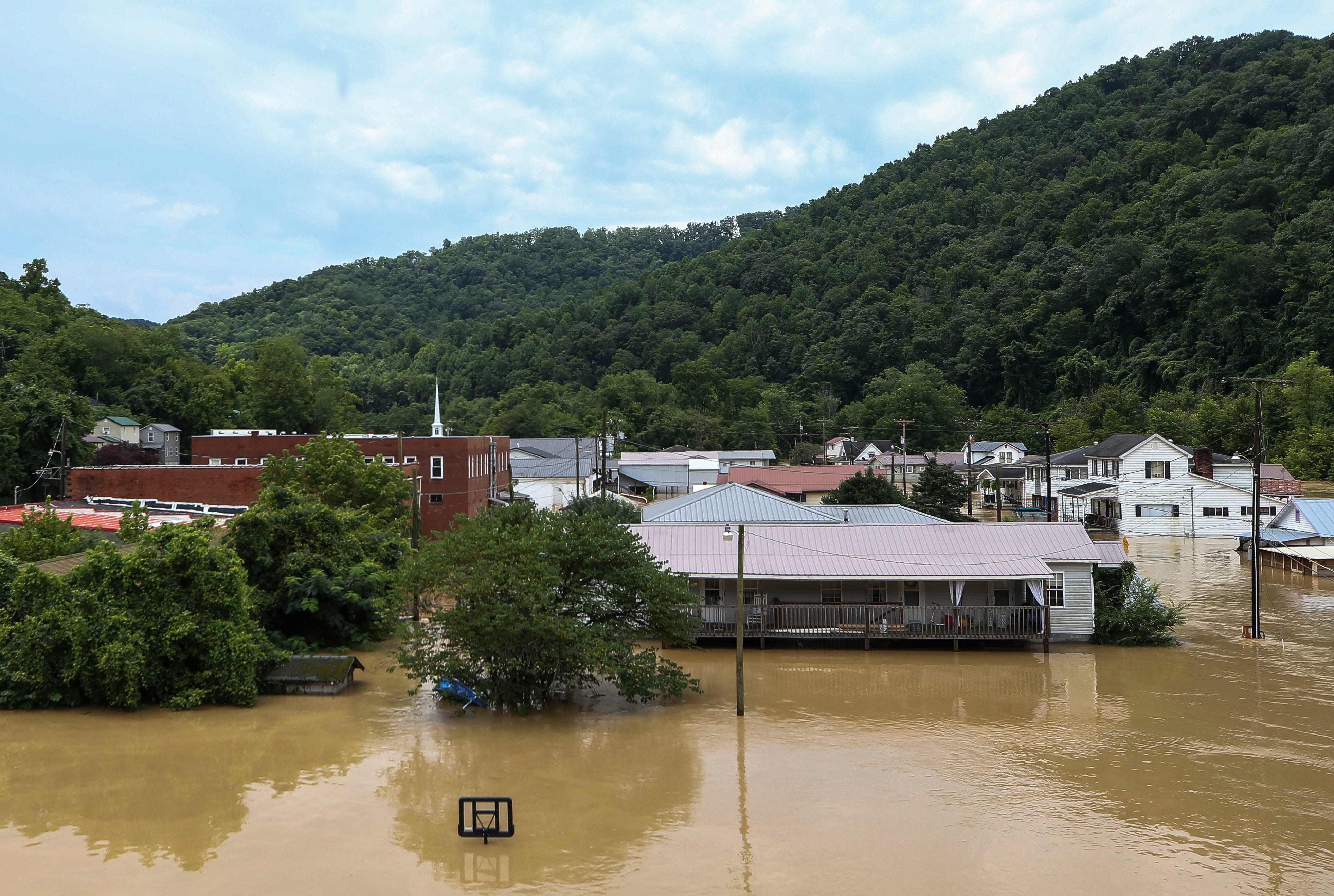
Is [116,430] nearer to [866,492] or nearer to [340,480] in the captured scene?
[340,480]

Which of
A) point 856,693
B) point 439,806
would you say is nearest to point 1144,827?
point 856,693

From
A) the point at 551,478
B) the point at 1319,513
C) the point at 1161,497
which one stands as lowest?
the point at 1319,513

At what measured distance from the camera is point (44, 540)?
1166 inches

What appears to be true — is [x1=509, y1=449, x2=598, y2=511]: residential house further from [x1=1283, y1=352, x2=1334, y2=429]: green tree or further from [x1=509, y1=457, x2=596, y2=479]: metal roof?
[x1=1283, y1=352, x2=1334, y2=429]: green tree

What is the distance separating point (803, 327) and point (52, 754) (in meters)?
131

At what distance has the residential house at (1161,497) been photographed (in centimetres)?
5781

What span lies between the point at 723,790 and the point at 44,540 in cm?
2355

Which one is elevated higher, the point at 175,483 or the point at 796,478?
the point at 796,478

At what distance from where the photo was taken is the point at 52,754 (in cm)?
1877

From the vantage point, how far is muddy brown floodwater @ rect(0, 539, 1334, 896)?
1377 centimetres

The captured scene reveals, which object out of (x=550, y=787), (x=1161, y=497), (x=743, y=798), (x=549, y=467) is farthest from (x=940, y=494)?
(x=550, y=787)

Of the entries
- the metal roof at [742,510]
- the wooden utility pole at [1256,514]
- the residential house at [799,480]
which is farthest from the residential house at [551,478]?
the wooden utility pole at [1256,514]

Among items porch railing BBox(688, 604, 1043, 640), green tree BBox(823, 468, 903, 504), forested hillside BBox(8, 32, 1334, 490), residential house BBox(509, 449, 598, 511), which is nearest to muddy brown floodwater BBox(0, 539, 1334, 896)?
porch railing BBox(688, 604, 1043, 640)

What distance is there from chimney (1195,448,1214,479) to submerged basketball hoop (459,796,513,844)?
57.1 meters
